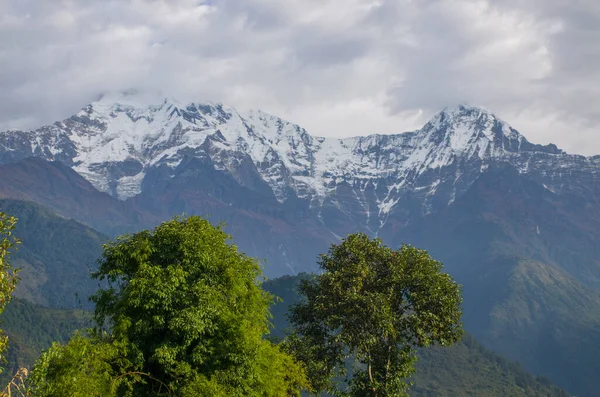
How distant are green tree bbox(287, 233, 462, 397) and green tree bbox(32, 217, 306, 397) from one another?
694cm

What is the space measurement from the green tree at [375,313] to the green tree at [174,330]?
6944 mm

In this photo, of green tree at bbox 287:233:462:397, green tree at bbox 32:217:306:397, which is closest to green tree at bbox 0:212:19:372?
green tree at bbox 32:217:306:397

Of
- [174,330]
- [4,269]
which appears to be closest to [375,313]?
[174,330]

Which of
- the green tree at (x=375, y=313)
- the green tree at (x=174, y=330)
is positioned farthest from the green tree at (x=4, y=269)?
the green tree at (x=375, y=313)

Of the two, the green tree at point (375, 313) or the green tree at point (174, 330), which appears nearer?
the green tree at point (174, 330)

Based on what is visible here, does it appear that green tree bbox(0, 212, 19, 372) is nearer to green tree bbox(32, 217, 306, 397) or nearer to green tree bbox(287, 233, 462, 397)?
green tree bbox(32, 217, 306, 397)

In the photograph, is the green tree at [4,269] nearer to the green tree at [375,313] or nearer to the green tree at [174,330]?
the green tree at [174,330]

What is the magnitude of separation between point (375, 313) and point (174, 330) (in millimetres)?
15996

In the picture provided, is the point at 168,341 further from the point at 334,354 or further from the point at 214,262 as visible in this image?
the point at 334,354

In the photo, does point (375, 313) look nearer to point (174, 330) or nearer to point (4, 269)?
point (174, 330)

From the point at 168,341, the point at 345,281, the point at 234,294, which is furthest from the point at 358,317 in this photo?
the point at 168,341

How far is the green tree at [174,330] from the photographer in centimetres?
3788

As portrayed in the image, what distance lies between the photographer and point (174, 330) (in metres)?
41.5

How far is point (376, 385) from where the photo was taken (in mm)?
51625
